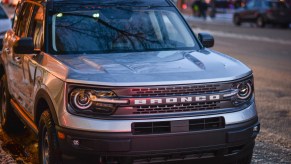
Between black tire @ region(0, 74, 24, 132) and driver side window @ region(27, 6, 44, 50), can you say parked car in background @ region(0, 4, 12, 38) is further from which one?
driver side window @ region(27, 6, 44, 50)

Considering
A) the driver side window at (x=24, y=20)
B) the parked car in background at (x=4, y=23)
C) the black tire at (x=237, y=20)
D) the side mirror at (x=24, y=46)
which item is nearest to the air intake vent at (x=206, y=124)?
the side mirror at (x=24, y=46)

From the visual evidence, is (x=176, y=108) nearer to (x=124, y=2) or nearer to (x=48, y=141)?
(x=48, y=141)

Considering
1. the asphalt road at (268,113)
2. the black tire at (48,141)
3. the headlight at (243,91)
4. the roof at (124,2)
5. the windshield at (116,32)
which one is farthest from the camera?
the asphalt road at (268,113)

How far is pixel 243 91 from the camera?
192 inches

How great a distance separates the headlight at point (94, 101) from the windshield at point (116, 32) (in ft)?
3.61

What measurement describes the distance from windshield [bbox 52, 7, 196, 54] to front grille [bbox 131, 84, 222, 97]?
49.2 inches

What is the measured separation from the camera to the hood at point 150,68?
4.51 metres

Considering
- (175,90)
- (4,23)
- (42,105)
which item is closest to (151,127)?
(175,90)

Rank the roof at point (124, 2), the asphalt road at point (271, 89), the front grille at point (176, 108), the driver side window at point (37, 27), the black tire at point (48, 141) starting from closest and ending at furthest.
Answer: the front grille at point (176, 108) < the black tire at point (48, 141) < the driver side window at point (37, 27) < the roof at point (124, 2) < the asphalt road at point (271, 89)

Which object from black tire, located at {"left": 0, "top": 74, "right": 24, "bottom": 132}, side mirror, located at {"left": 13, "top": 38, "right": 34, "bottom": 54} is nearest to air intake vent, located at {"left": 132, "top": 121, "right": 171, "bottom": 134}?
side mirror, located at {"left": 13, "top": 38, "right": 34, "bottom": 54}

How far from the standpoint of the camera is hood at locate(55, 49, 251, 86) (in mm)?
4508

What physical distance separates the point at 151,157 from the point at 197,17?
4449cm

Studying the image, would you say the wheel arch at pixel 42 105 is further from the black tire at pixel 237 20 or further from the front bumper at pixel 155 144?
the black tire at pixel 237 20

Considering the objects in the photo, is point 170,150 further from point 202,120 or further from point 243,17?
point 243,17
